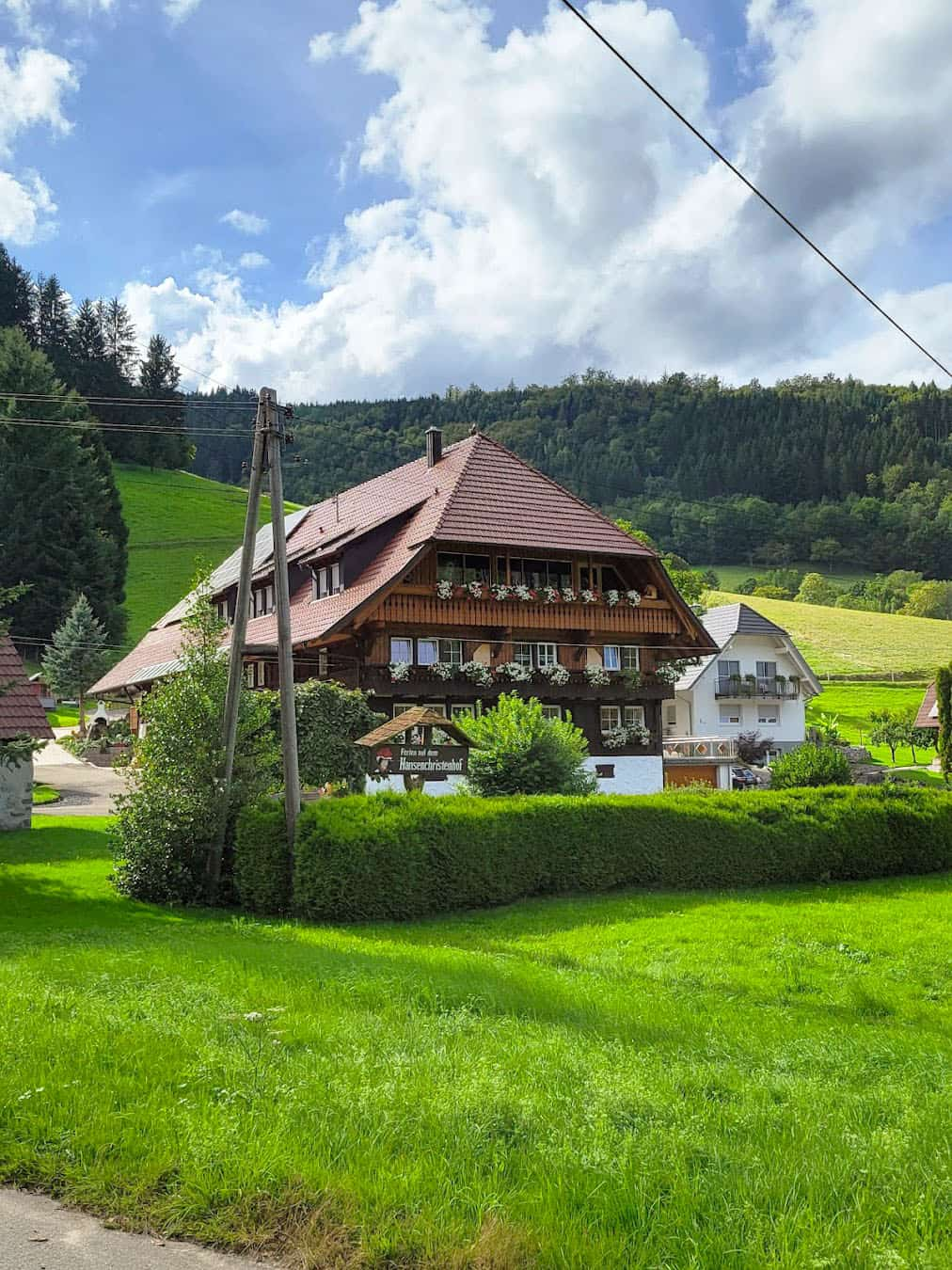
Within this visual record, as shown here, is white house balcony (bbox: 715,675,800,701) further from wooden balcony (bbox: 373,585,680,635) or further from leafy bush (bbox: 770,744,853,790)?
leafy bush (bbox: 770,744,853,790)

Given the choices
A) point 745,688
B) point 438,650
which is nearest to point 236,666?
point 438,650

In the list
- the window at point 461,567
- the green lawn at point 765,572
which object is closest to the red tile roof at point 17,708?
the window at point 461,567

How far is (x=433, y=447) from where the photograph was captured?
144ft

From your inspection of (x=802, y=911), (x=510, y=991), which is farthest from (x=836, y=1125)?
(x=802, y=911)

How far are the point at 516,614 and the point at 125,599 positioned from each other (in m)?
62.1

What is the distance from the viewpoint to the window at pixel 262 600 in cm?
4162

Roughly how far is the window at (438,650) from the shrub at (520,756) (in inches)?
500

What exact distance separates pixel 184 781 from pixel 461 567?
66.3ft

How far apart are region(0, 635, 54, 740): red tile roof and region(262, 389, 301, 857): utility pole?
36.1ft

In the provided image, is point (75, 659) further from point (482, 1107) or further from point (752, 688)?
point (482, 1107)

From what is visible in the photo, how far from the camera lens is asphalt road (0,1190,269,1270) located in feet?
14.4

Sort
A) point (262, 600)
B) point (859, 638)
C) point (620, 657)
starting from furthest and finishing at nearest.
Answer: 1. point (859, 638)
2. point (262, 600)
3. point (620, 657)

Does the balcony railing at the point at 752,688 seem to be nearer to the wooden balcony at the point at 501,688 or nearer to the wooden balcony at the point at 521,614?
the wooden balcony at the point at 501,688

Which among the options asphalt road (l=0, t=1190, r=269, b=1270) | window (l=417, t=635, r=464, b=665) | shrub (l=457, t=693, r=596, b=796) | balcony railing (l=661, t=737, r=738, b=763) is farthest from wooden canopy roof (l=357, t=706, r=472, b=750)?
balcony railing (l=661, t=737, r=738, b=763)
